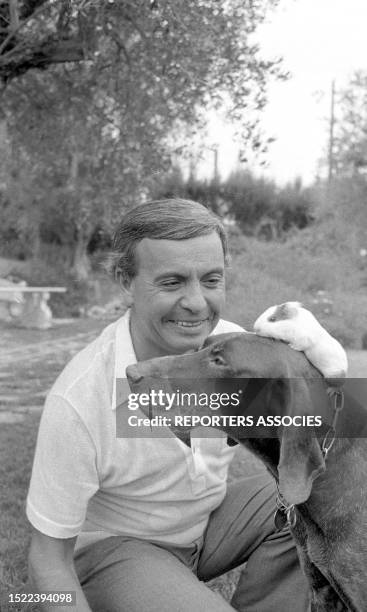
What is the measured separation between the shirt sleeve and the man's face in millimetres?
426

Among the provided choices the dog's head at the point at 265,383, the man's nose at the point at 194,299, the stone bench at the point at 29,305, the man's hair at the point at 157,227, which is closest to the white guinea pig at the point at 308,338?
the dog's head at the point at 265,383

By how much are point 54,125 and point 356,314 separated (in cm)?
745

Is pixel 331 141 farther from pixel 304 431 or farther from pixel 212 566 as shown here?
pixel 304 431

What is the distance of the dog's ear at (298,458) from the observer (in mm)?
1886

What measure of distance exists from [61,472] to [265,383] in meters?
0.76

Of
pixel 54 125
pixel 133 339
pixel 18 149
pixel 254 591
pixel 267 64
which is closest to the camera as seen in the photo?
pixel 133 339

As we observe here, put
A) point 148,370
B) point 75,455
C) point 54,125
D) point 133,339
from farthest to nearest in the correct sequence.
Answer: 1. point 54,125
2. point 133,339
3. point 75,455
4. point 148,370

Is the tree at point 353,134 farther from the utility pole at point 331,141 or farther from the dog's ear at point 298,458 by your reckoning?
the dog's ear at point 298,458

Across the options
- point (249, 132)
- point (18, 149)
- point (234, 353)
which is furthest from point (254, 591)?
point (18, 149)

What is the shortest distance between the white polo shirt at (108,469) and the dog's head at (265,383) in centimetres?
38

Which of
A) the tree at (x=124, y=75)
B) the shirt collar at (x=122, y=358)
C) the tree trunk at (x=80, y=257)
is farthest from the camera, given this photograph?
the tree trunk at (x=80, y=257)

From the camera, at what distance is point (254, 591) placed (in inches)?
109

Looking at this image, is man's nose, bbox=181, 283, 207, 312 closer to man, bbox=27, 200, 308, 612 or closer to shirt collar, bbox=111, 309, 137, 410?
man, bbox=27, 200, 308, 612

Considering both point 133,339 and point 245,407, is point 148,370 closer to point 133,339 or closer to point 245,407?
point 245,407
